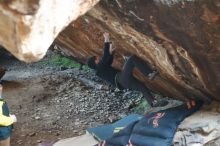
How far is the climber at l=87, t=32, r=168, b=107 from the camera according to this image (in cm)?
647

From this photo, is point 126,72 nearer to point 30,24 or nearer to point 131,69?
point 131,69

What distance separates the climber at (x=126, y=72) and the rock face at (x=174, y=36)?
138 millimetres

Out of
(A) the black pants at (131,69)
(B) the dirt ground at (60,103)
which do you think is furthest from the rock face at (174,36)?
(B) the dirt ground at (60,103)

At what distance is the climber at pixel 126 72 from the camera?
255 inches

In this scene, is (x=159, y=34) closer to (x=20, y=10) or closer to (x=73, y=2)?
(x=73, y=2)

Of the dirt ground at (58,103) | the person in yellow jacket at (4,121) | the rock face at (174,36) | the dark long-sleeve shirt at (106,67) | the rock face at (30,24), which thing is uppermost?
the rock face at (30,24)

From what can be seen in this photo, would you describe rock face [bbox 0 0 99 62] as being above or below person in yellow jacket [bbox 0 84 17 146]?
above

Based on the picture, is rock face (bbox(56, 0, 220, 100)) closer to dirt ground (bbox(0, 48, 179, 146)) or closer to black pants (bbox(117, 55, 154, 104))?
black pants (bbox(117, 55, 154, 104))

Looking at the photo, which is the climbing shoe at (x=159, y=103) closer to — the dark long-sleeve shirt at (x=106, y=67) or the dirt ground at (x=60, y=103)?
the dark long-sleeve shirt at (x=106, y=67)

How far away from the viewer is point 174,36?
4.96 meters

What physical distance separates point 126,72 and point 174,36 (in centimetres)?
165

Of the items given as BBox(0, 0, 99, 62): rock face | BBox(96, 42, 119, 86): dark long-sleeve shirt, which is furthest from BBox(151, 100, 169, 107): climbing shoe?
BBox(0, 0, 99, 62): rock face

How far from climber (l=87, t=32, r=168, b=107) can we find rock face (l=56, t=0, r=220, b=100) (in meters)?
0.14

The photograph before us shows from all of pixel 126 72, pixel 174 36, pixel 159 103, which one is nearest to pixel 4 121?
pixel 126 72
